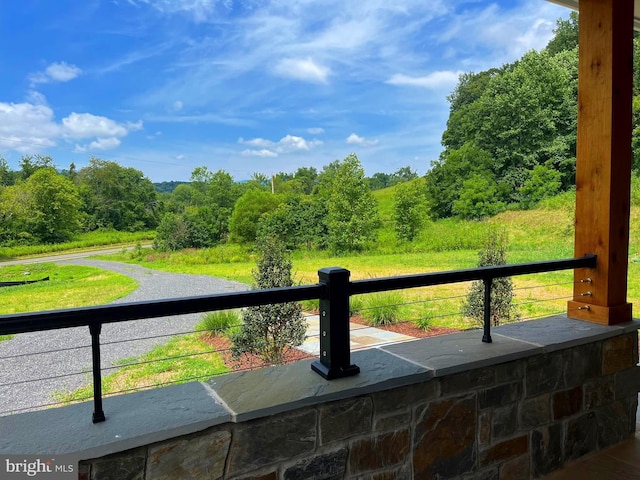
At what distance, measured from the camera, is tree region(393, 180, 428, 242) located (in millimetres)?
8086

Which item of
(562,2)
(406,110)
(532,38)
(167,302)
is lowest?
(167,302)

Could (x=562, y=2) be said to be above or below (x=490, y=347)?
above

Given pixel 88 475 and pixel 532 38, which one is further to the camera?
pixel 532 38

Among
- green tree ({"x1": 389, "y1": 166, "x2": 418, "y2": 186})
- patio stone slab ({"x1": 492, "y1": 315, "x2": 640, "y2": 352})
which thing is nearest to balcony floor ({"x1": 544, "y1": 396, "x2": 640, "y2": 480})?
patio stone slab ({"x1": 492, "y1": 315, "x2": 640, "y2": 352})

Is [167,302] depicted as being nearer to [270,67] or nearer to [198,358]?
[198,358]

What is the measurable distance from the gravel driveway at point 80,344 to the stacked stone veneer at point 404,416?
1866 millimetres

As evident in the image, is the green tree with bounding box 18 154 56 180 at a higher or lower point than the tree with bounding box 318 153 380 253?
higher

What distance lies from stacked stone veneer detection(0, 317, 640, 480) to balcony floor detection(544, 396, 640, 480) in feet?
0.09

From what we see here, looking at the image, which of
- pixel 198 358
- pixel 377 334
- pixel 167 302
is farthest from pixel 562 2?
pixel 198 358

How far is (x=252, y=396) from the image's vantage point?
3.16 ft

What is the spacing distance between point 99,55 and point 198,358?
26.6 ft

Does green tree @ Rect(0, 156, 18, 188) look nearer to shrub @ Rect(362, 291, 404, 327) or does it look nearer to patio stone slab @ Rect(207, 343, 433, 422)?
shrub @ Rect(362, 291, 404, 327)

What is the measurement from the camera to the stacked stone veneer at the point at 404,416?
0.85 m

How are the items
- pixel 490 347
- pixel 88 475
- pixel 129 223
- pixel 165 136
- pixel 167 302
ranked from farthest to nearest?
pixel 165 136, pixel 129 223, pixel 490 347, pixel 167 302, pixel 88 475
